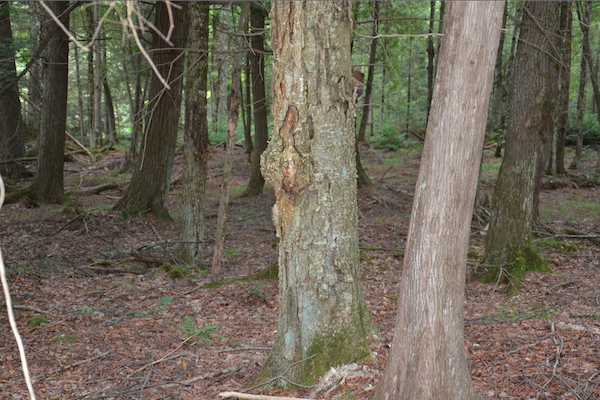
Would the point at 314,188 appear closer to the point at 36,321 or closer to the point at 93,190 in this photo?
the point at 36,321

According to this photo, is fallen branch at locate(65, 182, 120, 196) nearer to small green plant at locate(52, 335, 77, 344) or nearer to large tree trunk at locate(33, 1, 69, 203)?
large tree trunk at locate(33, 1, 69, 203)

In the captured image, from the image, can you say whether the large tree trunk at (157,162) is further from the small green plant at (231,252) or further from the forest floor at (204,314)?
the small green plant at (231,252)

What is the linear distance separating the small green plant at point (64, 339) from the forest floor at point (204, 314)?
0.01 metres

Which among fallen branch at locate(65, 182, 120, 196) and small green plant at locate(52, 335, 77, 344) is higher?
fallen branch at locate(65, 182, 120, 196)

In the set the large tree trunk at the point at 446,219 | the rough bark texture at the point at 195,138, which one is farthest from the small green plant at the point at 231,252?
the large tree trunk at the point at 446,219

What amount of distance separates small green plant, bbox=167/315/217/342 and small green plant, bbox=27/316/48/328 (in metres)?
1.37

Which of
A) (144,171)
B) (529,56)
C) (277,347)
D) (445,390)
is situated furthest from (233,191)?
(445,390)

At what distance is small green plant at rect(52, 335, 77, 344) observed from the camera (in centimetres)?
460

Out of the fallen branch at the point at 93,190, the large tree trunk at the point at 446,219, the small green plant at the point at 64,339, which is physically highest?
the large tree trunk at the point at 446,219

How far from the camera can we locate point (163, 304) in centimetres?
596

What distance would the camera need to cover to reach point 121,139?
80.4ft

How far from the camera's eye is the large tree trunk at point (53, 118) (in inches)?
421

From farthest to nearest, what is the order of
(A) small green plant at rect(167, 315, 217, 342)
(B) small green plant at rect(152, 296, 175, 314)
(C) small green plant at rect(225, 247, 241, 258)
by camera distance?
(C) small green plant at rect(225, 247, 241, 258), (B) small green plant at rect(152, 296, 175, 314), (A) small green plant at rect(167, 315, 217, 342)

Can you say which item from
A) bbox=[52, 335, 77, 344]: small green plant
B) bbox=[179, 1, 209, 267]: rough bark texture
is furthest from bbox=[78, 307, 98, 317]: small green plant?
bbox=[179, 1, 209, 267]: rough bark texture
